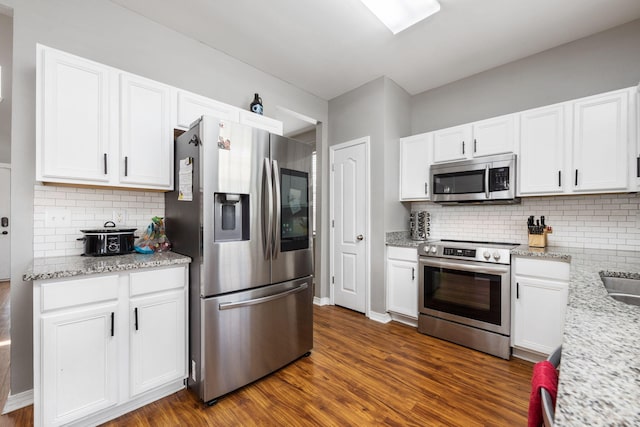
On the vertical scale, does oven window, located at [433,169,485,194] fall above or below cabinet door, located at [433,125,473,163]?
below

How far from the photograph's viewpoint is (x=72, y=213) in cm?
201

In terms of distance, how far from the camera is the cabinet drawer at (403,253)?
10.0 ft

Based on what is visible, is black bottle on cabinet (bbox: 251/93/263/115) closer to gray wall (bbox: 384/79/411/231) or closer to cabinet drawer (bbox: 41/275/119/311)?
gray wall (bbox: 384/79/411/231)

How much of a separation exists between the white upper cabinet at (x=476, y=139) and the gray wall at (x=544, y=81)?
15.9 inches

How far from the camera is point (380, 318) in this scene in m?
3.31

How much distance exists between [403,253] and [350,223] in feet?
2.67

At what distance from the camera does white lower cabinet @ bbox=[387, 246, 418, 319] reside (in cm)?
306

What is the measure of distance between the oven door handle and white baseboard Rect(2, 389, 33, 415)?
3.30 m

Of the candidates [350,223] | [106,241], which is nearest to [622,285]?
[350,223]

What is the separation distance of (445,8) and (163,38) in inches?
95.4

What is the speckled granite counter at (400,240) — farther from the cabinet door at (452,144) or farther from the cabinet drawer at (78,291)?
the cabinet drawer at (78,291)

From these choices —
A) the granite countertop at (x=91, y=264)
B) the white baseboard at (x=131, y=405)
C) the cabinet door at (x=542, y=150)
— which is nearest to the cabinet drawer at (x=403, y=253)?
the cabinet door at (x=542, y=150)

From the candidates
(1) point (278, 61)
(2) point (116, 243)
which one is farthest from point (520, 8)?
(2) point (116, 243)

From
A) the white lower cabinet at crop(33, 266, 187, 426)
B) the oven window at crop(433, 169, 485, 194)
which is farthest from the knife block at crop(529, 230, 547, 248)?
the white lower cabinet at crop(33, 266, 187, 426)
